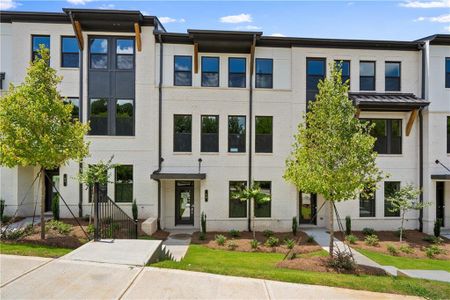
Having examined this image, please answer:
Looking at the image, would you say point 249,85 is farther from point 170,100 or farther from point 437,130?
point 437,130

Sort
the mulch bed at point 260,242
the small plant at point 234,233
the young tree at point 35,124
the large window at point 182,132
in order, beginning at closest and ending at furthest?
the young tree at point 35,124, the mulch bed at point 260,242, the small plant at point 234,233, the large window at point 182,132

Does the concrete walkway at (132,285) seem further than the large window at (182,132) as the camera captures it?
No

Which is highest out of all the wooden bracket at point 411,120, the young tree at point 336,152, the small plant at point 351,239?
the wooden bracket at point 411,120

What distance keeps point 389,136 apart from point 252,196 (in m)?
9.30

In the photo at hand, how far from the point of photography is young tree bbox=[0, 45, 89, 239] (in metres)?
10.1

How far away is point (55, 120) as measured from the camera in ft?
35.4

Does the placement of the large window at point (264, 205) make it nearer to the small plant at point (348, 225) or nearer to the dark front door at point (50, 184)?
the small plant at point (348, 225)

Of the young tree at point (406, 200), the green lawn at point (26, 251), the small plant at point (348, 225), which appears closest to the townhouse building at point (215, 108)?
the small plant at point (348, 225)

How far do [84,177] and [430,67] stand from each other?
64.6 ft

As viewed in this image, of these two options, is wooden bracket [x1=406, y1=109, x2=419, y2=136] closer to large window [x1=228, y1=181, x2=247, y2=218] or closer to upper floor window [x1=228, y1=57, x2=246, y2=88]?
upper floor window [x1=228, y1=57, x2=246, y2=88]

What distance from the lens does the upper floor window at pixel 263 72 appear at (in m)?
17.2

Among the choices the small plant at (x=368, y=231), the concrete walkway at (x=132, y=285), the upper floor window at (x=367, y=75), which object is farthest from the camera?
the upper floor window at (x=367, y=75)

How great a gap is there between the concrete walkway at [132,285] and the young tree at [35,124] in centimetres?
470

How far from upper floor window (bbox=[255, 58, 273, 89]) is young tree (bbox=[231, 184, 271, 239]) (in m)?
5.91
